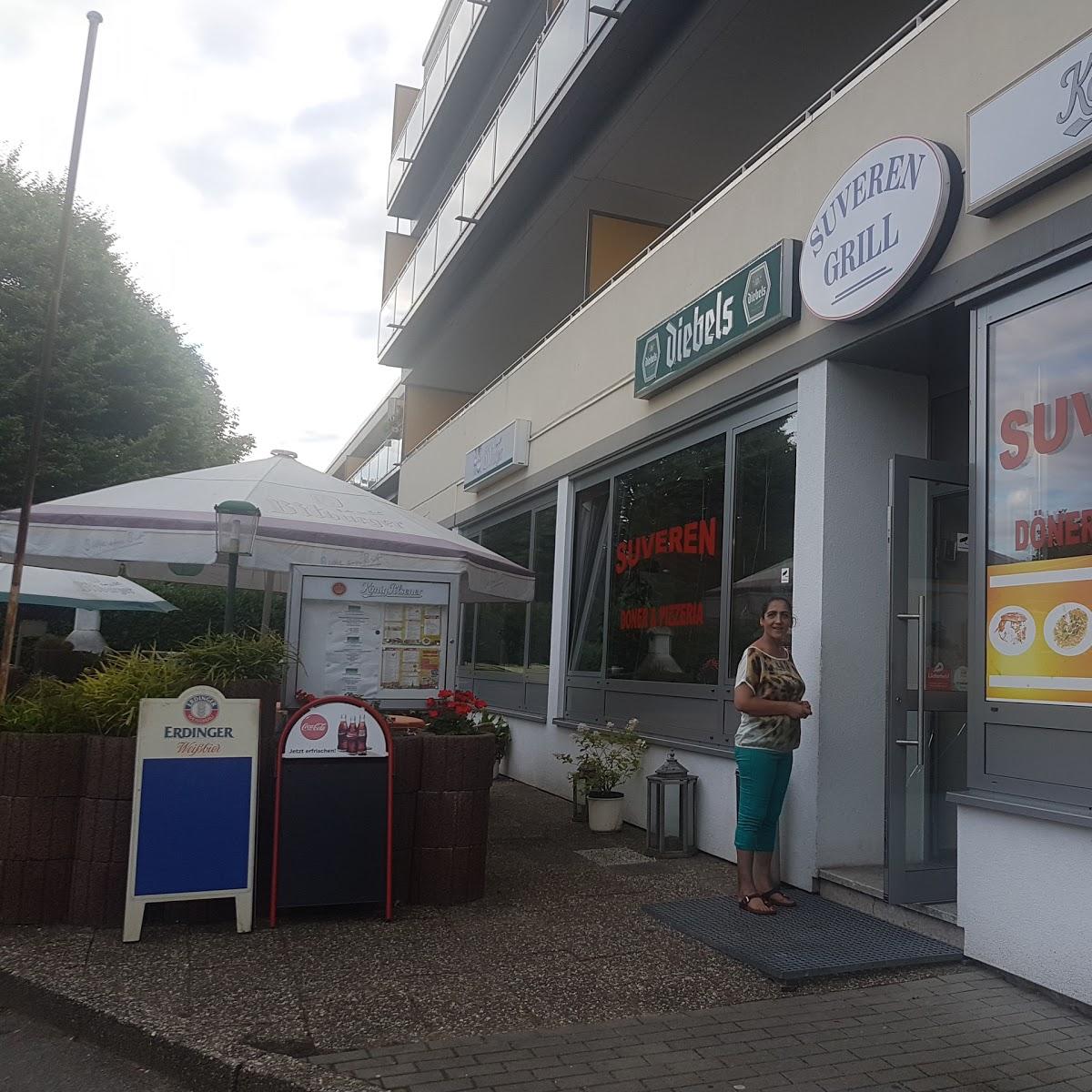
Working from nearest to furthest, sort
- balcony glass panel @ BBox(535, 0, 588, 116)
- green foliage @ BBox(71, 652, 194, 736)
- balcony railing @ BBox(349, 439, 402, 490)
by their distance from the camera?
green foliage @ BBox(71, 652, 194, 736) → balcony glass panel @ BBox(535, 0, 588, 116) → balcony railing @ BBox(349, 439, 402, 490)

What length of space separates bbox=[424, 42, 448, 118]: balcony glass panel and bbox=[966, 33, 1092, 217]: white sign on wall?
13064 millimetres

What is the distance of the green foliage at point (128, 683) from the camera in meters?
5.52

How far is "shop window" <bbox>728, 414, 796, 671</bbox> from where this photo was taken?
7184mm

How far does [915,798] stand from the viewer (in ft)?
19.0

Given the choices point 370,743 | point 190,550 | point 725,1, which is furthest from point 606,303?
point 370,743

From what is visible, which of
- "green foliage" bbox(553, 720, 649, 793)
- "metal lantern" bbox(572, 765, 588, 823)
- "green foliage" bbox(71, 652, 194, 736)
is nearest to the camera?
"green foliage" bbox(71, 652, 194, 736)

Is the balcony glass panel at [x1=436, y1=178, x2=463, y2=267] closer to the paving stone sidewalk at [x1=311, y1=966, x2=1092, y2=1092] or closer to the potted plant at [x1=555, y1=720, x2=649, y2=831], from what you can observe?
the potted plant at [x1=555, y1=720, x2=649, y2=831]

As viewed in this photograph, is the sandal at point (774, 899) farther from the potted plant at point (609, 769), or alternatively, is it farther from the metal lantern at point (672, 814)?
the potted plant at point (609, 769)

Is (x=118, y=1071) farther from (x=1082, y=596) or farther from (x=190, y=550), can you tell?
(x=1082, y=596)

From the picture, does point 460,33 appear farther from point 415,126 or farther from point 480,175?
point 480,175

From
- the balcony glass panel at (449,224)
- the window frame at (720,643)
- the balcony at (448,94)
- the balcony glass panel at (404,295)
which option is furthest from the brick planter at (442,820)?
the balcony glass panel at (404,295)

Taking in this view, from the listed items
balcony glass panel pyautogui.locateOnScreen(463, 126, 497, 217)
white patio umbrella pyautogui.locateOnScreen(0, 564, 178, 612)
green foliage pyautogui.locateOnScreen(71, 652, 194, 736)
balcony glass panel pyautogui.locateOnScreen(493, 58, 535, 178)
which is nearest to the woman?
green foliage pyautogui.locateOnScreen(71, 652, 194, 736)

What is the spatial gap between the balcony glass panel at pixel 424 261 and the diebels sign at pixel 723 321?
7649 millimetres

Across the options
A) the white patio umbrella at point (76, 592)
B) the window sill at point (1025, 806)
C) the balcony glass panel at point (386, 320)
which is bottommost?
the window sill at point (1025, 806)
